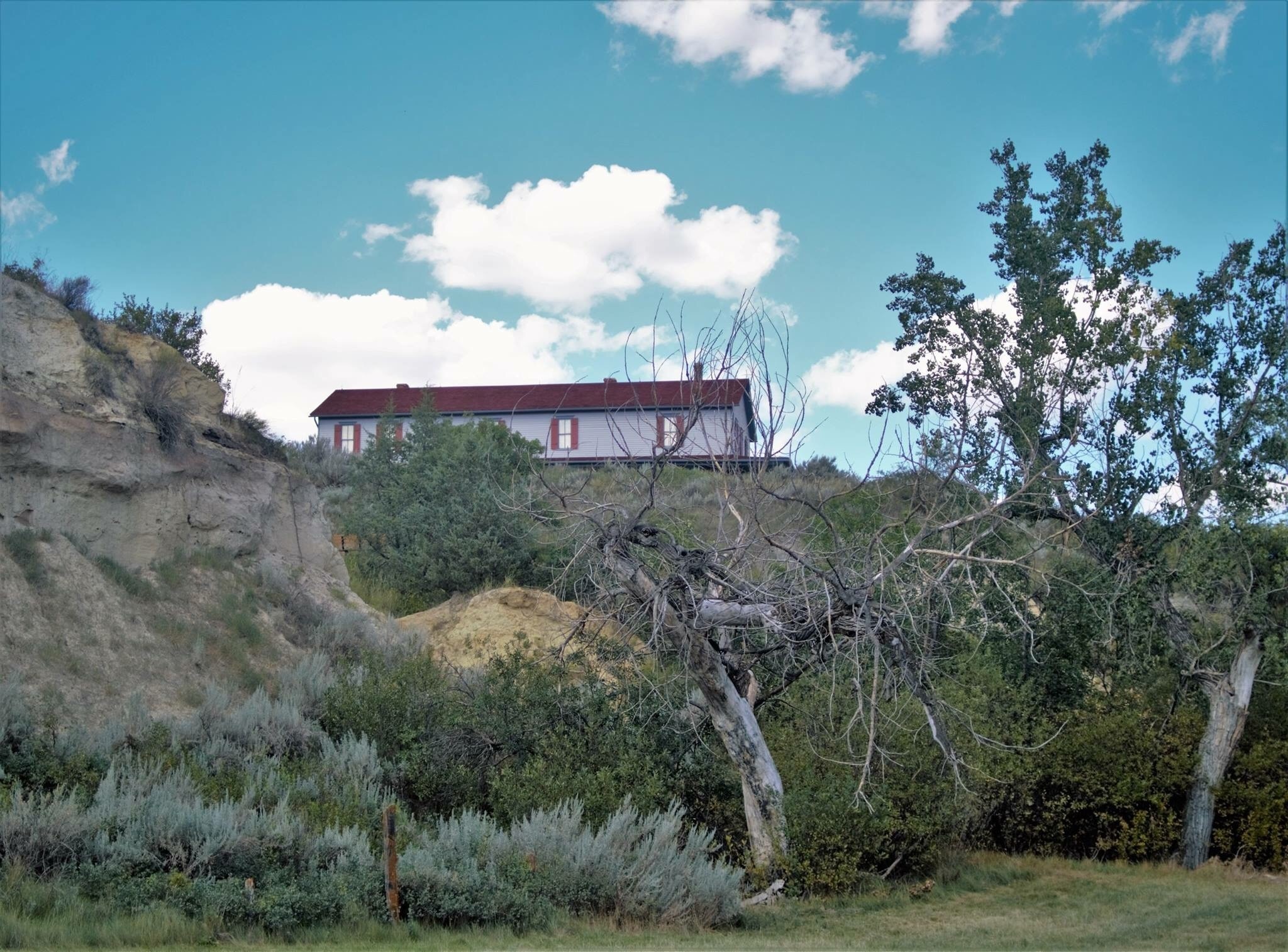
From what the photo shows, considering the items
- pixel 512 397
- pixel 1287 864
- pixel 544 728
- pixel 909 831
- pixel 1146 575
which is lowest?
pixel 1287 864

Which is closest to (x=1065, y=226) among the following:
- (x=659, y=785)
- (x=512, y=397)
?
(x=659, y=785)

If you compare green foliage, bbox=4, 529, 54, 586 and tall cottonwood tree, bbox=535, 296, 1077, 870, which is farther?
green foliage, bbox=4, 529, 54, 586

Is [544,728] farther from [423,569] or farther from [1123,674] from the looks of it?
[423,569]

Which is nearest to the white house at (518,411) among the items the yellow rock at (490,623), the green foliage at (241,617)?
the yellow rock at (490,623)

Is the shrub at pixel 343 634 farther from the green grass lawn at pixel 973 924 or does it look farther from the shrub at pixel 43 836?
the green grass lawn at pixel 973 924

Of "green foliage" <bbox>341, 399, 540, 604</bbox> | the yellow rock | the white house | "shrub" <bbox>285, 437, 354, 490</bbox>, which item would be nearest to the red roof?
the white house

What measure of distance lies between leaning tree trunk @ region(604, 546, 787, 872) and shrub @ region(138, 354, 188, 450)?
9.82 metres

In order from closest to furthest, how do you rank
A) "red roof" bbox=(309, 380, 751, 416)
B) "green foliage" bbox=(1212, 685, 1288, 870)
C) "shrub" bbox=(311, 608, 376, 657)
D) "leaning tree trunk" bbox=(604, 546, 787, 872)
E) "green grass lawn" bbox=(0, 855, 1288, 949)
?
"green grass lawn" bbox=(0, 855, 1288, 949), "leaning tree trunk" bbox=(604, 546, 787, 872), "green foliage" bbox=(1212, 685, 1288, 870), "shrub" bbox=(311, 608, 376, 657), "red roof" bbox=(309, 380, 751, 416)

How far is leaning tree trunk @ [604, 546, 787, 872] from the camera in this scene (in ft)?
34.0

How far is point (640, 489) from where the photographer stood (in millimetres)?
11094

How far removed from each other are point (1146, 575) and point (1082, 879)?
15.6 feet

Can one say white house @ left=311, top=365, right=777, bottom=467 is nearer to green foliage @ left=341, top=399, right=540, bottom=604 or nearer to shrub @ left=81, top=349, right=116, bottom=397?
green foliage @ left=341, top=399, right=540, bottom=604

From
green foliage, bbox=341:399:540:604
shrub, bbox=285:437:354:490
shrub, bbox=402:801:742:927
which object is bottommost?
shrub, bbox=402:801:742:927

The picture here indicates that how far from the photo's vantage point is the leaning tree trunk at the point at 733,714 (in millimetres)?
10367
